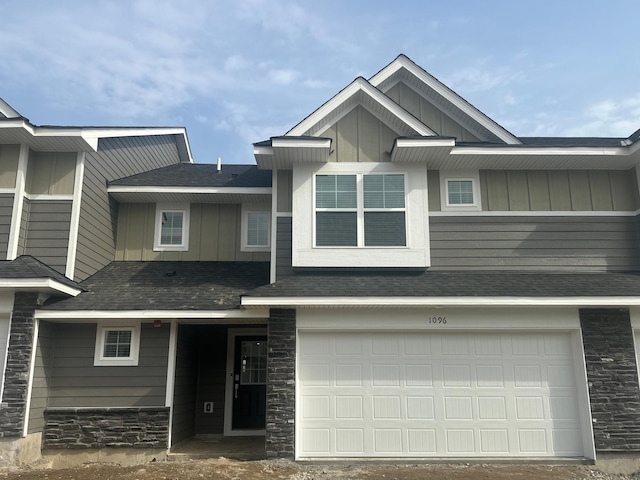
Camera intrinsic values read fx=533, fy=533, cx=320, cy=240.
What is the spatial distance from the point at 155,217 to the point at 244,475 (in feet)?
20.8

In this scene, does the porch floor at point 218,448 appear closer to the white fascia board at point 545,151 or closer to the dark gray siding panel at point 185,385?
the dark gray siding panel at point 185,385

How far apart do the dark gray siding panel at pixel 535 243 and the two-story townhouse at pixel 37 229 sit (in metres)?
6.58

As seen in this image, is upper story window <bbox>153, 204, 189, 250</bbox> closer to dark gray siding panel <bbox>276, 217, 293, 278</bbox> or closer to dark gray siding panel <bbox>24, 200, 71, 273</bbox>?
dark gray siding panel <bbox>24, 200, 71, 273</bbox>

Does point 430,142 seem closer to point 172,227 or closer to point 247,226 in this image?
point 247,226

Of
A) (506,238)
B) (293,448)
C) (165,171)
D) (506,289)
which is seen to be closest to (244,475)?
(293,448)

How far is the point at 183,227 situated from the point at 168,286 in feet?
6.70

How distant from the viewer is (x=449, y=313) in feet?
29.5

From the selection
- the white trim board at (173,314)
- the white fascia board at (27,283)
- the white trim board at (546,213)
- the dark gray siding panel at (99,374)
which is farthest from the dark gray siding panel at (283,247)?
the white fascia board at (27,283)

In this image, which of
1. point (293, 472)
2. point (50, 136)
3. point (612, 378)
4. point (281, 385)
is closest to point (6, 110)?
point (50, 136)

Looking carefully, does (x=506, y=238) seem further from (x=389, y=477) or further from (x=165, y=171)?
(x=165, y=171)

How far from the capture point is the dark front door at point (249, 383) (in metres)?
11.2

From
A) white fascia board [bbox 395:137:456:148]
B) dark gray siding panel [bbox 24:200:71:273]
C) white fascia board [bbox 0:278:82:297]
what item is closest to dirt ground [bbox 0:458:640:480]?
white fascia board [bbox 0:278:82:297]

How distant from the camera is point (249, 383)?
11.4 meters

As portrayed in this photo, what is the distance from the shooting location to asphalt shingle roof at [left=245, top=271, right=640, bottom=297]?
8625 mm
